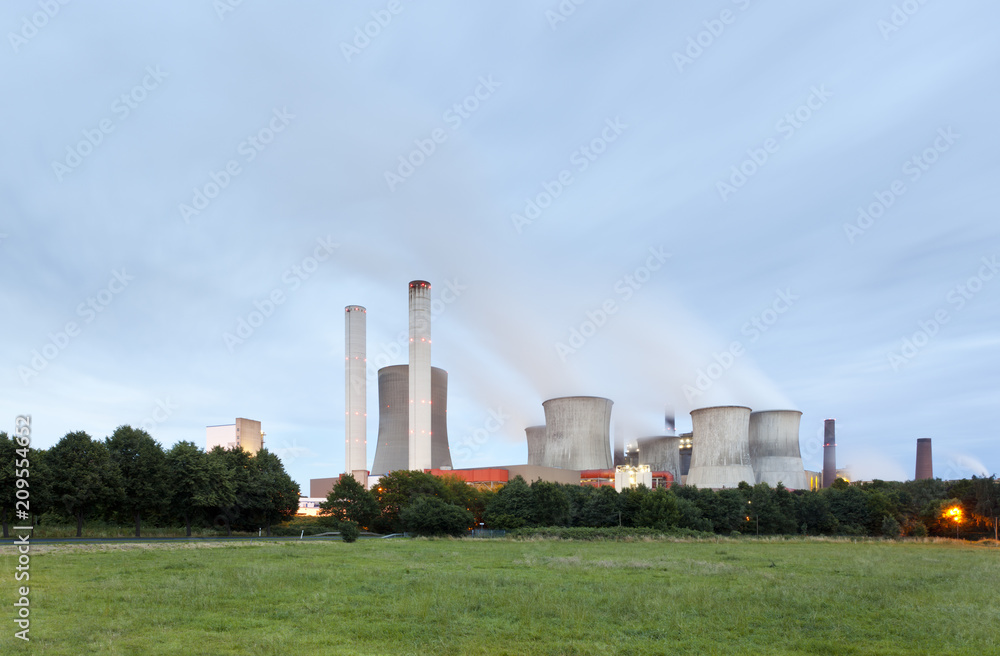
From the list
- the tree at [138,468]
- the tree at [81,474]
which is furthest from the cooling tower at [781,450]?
the tree at [81,474]

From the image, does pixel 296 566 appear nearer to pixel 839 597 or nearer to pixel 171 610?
pixel 171 610

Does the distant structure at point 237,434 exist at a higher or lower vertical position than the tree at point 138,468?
lower

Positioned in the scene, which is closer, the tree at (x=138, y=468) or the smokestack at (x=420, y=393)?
the tree at (x=138, y=468)

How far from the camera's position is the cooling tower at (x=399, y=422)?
101875 mm

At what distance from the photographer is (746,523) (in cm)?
5994

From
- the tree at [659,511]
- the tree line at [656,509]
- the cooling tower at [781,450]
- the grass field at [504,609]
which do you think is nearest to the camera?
the grass field at [504,609]

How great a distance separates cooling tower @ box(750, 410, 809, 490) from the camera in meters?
82.6

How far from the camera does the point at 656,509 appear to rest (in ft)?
178

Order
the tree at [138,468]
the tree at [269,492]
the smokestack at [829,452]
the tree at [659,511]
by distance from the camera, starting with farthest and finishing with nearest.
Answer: the smokestack at [829,452] → the tree at [269,492] → the tree at [659,511] → the tree at [138,468]

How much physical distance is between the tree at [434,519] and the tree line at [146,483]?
13.3 meters

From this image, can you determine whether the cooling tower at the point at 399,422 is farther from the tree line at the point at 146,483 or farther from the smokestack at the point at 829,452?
the smokestack at the point at 829,452

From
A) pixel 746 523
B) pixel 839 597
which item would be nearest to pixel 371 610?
pixel 839 597

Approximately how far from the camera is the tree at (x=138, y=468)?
4691cm

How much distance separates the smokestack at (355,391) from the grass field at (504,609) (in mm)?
93106
